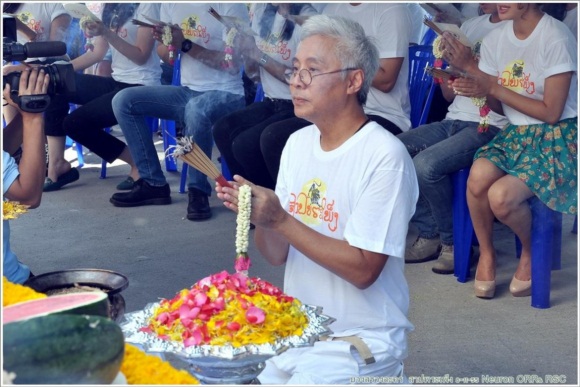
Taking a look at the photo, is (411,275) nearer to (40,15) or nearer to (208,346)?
(208,346)

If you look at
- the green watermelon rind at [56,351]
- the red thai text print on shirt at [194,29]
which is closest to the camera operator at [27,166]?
the green watermelon rind at [56,351]

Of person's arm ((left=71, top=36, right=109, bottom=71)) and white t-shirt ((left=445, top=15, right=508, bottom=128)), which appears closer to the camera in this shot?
white t-shirt ((left=445, top=15, right=508, bottom=128))

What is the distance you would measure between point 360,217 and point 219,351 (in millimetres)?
688

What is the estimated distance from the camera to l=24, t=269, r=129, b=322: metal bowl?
280 centimetres

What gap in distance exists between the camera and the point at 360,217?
2.26 m

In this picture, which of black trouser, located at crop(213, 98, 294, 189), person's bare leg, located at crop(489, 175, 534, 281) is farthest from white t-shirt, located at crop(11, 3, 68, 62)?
person's bare leg, located at crop(489, 175, 534, 281)

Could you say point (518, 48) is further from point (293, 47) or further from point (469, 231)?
point (293, 47)

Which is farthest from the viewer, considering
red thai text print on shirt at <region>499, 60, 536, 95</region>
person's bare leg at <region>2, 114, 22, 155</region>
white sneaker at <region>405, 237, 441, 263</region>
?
white sneaker at <region>405, 237, 441, 263</region>

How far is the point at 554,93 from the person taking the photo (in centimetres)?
369

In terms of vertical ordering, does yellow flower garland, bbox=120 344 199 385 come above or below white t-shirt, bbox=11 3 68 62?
below

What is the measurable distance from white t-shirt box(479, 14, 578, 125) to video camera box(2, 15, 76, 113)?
1987mm

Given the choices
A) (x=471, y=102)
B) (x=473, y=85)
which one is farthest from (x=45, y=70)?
(x=471, y=102)

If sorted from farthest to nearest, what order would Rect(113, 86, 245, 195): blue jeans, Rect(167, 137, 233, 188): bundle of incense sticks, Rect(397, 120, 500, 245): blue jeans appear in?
Rect(113, 86, 245, 195): blue jeans, Rect(397, 120, 500, 245): blue jeans, Rect(167, 137, 233, 188): bundle of incense sticks

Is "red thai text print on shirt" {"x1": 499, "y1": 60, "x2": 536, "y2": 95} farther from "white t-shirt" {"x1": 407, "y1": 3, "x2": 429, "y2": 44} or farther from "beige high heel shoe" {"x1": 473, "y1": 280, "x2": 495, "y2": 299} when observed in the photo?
"white t-shirt" {"x1": 407, "y1": 3, "x2": 429, "y2": 44}
